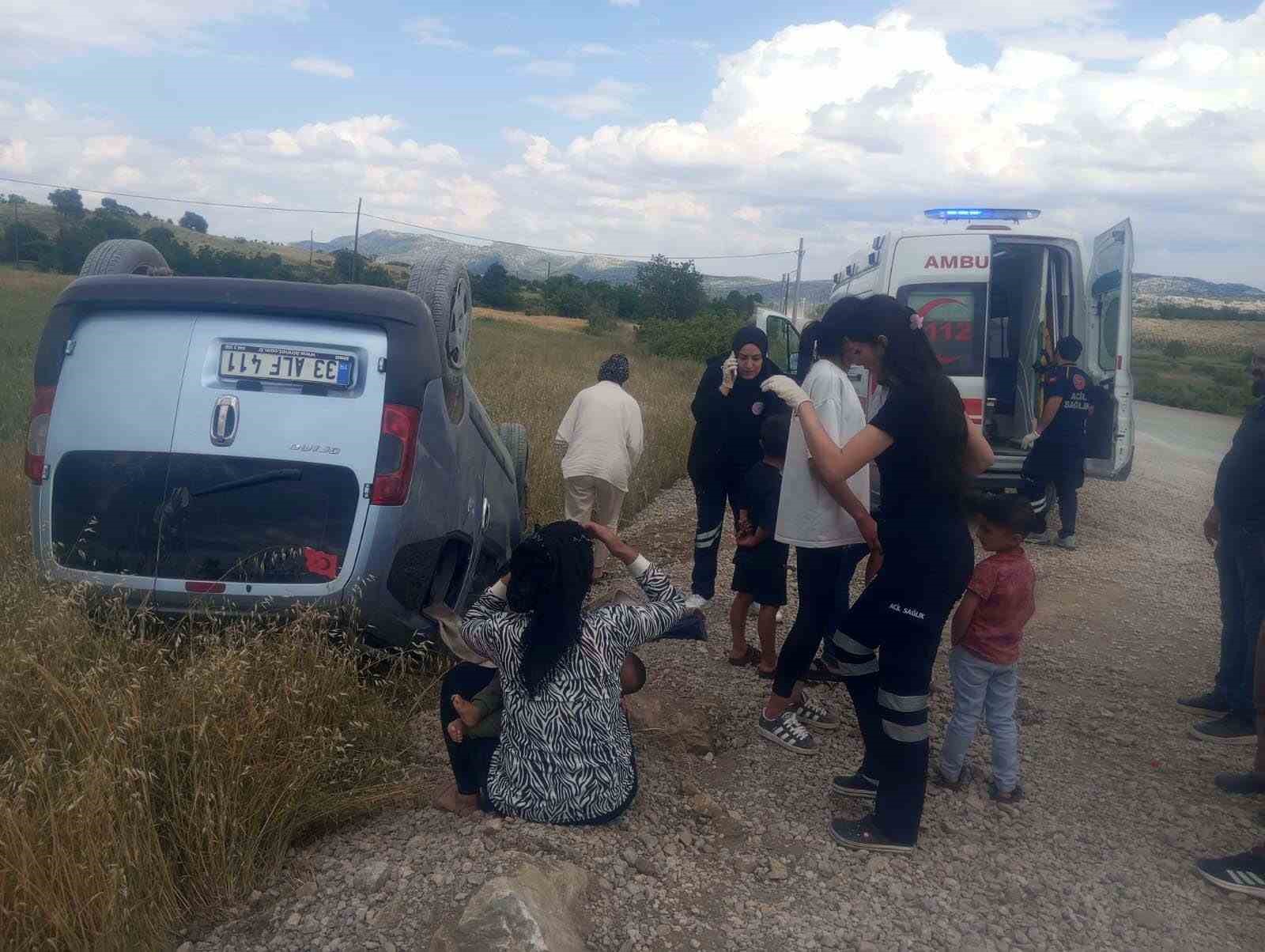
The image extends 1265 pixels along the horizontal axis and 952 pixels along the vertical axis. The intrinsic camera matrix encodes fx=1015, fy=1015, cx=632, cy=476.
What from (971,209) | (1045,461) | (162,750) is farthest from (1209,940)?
(971,209)

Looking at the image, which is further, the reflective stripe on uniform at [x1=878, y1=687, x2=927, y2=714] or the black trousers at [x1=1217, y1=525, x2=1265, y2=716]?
the black trousers at [x1=1217, y1=525, x2=1265, y2=716]

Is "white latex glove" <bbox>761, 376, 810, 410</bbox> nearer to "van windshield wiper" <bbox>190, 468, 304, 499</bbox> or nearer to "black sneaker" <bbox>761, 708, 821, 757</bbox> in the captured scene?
"black sneaker" <bbox>761, 708, 821, 757</bbox>

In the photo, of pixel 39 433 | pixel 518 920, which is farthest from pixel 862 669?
pixel 39 433

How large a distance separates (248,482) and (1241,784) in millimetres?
3849

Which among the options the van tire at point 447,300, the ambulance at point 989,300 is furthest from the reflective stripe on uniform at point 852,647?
the ambulance at point 989,300

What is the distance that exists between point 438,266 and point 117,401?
5.14ft

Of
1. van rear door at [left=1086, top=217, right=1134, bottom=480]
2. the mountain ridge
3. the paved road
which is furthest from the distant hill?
van rear door at [left=1086, top=217, right=1134, bottom=480]

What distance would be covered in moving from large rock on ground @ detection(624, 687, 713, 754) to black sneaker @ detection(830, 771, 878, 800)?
562 mm

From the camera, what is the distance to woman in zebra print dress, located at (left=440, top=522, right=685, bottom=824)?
2986mm

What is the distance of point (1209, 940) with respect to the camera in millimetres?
2998

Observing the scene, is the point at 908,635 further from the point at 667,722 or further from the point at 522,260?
the point at 522,260

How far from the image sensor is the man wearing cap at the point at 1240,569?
4.42m

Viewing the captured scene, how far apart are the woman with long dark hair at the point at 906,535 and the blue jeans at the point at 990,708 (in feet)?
1.48

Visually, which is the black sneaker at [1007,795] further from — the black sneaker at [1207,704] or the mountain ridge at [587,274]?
the mountain ridge at [587,274]
